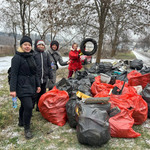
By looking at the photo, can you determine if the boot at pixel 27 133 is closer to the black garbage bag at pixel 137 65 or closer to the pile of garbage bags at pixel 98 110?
the pile of garbage bags at pixel 98 110

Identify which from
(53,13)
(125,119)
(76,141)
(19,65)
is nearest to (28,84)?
(19,65)

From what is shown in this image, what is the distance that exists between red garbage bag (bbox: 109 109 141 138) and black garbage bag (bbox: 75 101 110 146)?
280mm

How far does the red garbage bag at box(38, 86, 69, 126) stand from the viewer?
2.64 meters

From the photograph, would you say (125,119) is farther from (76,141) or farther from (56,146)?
(56,146)

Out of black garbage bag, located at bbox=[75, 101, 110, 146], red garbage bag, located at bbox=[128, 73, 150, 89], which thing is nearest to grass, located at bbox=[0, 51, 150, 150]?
black garbage bag, located at bbox=[75, 101, 110, 146]

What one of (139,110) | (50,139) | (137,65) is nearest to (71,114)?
(50,139)

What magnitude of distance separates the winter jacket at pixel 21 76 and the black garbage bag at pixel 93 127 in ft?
3.04

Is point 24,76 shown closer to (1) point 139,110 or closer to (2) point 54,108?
(2) point 54,108

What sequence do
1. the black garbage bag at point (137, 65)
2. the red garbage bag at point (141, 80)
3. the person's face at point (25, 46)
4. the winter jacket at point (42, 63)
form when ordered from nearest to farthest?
the person's face at point (25, 46), the winter jacket at point (42, 63), the red garbage bag at point (141, 80), the black garbage bag at point (137, 65)

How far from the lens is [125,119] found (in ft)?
7.71

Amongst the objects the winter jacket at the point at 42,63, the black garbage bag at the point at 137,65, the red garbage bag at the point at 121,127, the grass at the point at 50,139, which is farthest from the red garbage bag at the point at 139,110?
the black garbage bag at the point at 137,65

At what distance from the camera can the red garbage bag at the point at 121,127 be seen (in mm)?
2195

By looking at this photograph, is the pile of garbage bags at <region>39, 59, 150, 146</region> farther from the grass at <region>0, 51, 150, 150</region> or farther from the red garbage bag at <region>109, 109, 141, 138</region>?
the grass at <region>0, 51, 150, 150</region>

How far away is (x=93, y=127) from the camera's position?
191cm
